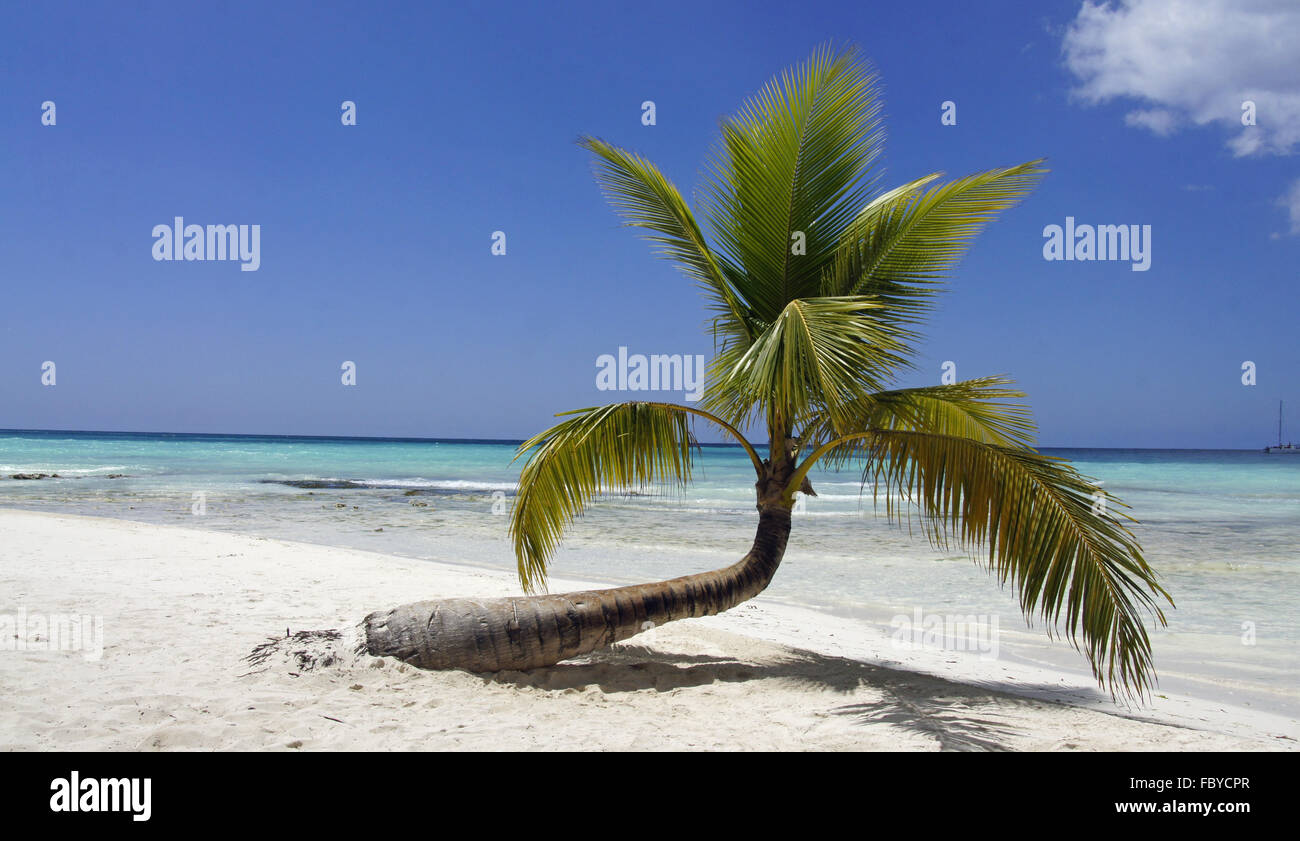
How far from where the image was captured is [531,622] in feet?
16.0

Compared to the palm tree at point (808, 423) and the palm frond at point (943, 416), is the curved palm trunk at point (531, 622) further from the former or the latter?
the palm frond at point (943, 416)

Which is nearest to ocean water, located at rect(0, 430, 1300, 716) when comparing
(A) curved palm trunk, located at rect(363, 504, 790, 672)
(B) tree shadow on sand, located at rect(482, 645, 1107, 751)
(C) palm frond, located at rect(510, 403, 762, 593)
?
(C) palm frond, located at rect(510, 403, 762, 593)

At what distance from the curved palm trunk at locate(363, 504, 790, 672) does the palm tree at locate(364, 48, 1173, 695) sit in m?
0.01

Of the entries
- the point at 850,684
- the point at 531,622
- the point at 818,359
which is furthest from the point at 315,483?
the point at 818,359

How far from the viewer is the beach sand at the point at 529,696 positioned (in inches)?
142

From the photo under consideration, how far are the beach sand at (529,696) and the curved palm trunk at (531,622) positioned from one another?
0.12 m

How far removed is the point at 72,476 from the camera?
96.8ft

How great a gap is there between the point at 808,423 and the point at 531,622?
98.9 inches

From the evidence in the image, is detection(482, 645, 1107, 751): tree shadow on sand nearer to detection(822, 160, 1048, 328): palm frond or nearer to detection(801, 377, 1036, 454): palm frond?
detection(801, 377, 1036, 454): palm frond

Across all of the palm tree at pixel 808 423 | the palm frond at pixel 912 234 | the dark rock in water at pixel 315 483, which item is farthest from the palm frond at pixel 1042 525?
the dark rock in water at pixel 315 483

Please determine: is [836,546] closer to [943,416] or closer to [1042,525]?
[943,416]

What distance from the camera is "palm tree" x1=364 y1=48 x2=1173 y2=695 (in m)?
4.29

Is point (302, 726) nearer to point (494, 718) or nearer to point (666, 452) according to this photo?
point (494, 718)
